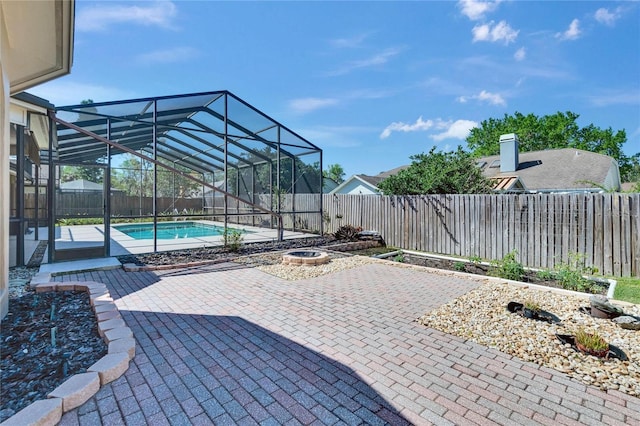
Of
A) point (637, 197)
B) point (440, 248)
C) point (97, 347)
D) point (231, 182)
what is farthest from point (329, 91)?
point (97, 347)

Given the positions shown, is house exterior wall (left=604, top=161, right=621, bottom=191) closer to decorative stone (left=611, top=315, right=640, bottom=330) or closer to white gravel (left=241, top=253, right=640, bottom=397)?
white gravel (left=241, top=253, right=640, bottom=397)

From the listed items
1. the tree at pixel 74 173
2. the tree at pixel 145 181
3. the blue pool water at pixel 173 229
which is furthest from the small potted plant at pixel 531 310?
the tree at pixel 145 181

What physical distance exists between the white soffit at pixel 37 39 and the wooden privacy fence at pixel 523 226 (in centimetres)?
833

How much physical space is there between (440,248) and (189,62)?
9.66 meters

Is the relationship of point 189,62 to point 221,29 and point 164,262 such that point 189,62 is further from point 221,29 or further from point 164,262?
point 164,262

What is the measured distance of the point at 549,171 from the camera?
17.4m

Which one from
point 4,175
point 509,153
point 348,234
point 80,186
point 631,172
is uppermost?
point 631,172

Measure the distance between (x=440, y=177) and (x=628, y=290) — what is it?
5.40 metres

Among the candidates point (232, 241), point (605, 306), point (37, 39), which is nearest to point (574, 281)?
point (605, 306)

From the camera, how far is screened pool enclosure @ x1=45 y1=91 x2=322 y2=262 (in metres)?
6.86

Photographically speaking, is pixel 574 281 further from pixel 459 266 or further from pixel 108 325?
pixel 108 325

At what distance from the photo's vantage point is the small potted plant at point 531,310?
12.4 ft

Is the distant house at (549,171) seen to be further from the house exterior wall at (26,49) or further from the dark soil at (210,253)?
A: the house exterior wall at (26,49)

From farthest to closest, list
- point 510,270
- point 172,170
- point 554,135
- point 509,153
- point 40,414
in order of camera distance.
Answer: point 554,135
point 509,153
point 172,170
point 510,270
point 40,414
